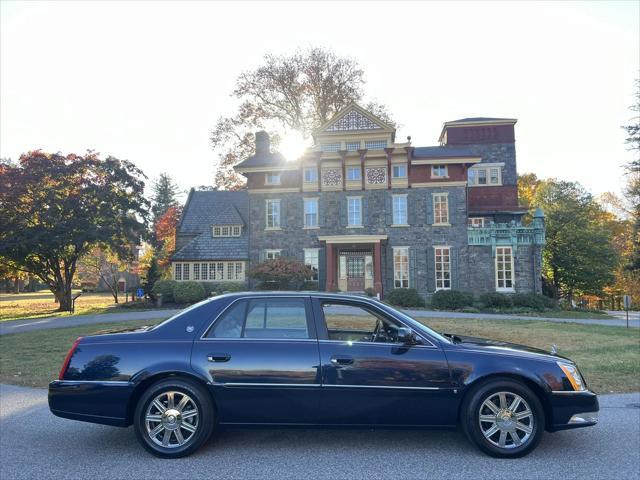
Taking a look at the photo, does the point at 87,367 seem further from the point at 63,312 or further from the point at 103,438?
the point at 63,312

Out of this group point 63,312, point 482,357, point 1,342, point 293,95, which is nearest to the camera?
point 482,357

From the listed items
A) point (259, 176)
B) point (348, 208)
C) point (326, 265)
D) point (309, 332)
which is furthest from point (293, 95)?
point (309, 332)

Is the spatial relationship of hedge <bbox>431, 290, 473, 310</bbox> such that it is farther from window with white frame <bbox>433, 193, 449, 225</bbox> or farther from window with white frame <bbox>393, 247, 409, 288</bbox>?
window with white frame <bbox>433, 193, 449, 225</bbox>

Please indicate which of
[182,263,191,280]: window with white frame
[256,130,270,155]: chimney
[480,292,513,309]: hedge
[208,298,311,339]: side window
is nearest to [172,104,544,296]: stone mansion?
[182,263,191,280]: window with white frame

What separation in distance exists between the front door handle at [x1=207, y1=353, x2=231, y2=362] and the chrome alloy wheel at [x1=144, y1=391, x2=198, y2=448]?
15.7 inches

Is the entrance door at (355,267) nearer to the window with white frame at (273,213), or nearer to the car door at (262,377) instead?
the window with white frame at (273,213)

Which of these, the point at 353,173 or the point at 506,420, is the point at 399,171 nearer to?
the point at 353,173

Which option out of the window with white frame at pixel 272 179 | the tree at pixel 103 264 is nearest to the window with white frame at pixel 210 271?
the tree at pixel 103 264

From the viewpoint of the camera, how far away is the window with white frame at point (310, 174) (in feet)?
93.7

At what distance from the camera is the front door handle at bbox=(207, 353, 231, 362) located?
Result: 4.30 meters

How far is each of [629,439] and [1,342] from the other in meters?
14.9

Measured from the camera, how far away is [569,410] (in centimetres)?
423

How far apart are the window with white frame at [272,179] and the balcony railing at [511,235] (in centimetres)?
1279

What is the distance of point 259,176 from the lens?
95.7ft
